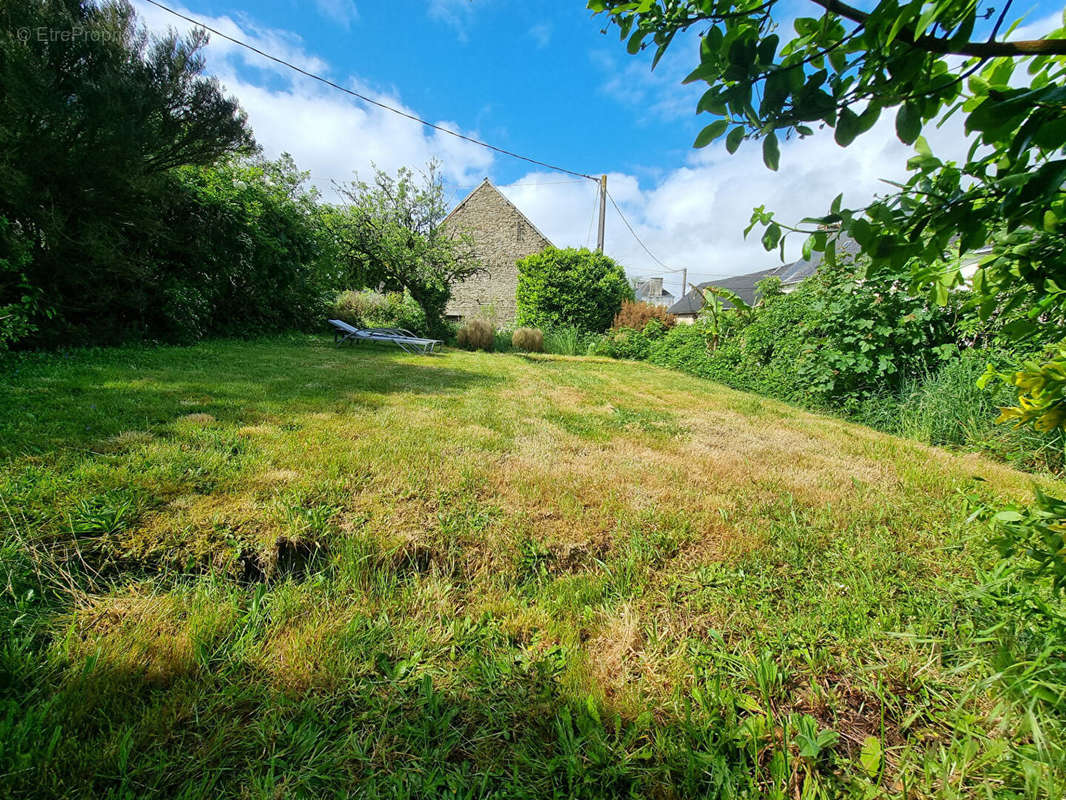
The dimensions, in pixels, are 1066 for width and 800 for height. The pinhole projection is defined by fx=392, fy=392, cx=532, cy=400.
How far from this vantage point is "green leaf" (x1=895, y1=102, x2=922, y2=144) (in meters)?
0.81

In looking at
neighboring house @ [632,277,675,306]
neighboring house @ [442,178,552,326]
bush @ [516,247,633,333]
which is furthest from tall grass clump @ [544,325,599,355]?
neighboring house @ [632,277,675,306]

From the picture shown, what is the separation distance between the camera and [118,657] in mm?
1183

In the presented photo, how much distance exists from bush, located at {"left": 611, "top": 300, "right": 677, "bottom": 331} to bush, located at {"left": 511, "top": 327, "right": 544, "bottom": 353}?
10.0 feet

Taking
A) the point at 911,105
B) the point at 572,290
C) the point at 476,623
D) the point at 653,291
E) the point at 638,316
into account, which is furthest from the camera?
the point at 653,291

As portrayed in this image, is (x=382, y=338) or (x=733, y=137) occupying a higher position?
(x=733, y=137)

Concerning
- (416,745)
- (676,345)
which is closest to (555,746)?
(416,745)

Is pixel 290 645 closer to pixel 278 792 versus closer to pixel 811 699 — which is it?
pixel 278 792

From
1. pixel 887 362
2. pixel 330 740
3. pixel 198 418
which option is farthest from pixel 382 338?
pixel 330 740

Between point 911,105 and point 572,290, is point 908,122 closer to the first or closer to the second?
point 911,105

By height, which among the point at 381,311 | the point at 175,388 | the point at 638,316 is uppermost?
the point at 638,316

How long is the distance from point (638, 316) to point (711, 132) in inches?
564

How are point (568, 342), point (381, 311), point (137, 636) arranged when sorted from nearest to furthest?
point (137, 636) → point (568, 342) → point (381, 311)

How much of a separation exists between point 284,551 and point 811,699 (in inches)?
81.4

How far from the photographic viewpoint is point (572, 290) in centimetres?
1584
